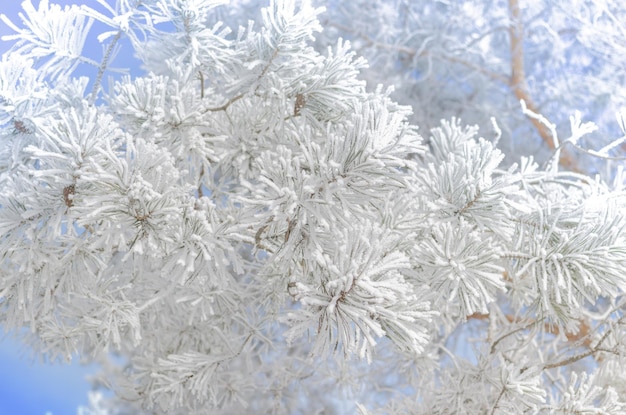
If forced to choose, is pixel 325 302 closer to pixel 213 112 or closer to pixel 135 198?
pixel 135 198

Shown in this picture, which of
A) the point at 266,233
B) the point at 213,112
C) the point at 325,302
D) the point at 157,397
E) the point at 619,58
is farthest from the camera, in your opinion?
the point at 619,58

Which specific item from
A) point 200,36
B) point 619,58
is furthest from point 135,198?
point 619,58

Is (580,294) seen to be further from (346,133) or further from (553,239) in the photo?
(346,133)

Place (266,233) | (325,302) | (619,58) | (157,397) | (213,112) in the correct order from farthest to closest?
(619,58), (157,397), (213,112), (266,233), (325,302)

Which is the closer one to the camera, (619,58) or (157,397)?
(157,397)

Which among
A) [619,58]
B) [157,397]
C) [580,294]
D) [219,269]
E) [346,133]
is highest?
[346,133]

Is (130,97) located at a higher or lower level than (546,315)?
higher

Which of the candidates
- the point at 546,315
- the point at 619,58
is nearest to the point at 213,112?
the point at 546,315

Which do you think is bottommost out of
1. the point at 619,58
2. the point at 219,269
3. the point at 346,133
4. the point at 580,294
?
the point at 619,58

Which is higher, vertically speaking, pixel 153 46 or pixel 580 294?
pixel 153 46
